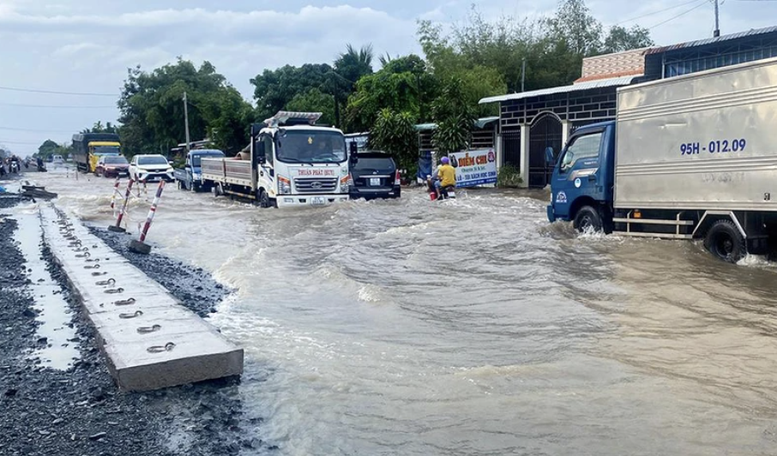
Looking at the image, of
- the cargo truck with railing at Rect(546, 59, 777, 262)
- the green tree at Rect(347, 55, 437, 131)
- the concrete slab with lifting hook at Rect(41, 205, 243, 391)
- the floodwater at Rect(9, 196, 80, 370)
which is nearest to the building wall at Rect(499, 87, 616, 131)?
the green tree at Rect(347, 55, 437, 131)

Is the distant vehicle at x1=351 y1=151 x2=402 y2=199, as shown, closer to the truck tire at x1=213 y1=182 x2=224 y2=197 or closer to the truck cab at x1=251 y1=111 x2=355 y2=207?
the truck cab at x1=251 y1=111 x2=355 y2=207

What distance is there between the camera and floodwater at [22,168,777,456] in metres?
4.11

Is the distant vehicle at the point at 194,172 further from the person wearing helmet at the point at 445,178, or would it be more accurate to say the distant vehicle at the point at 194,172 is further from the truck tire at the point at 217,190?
the person wearing helmet at the point at 445,178

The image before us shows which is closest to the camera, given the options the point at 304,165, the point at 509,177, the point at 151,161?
the point at 304,165

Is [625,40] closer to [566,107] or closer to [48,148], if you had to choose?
[566,107]

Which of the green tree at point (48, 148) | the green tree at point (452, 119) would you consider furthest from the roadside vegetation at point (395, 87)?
the green tree at point (48, 148)

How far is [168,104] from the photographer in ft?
190

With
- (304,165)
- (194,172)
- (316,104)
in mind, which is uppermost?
(316,104)

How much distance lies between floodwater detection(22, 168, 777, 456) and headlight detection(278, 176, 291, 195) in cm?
539

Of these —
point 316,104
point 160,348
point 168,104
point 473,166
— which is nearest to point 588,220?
point 160,348

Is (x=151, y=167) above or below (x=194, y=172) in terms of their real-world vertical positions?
above

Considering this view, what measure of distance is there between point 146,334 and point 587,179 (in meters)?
8.28

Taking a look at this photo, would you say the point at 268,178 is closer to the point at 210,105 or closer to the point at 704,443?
the point at 704,443

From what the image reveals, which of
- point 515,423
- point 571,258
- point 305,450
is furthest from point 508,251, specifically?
point 305,450
